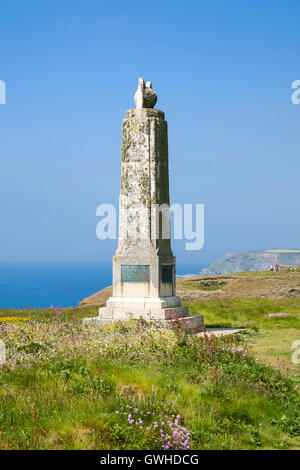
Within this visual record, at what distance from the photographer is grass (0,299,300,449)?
714 cm

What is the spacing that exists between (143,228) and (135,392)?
9782 millimetres

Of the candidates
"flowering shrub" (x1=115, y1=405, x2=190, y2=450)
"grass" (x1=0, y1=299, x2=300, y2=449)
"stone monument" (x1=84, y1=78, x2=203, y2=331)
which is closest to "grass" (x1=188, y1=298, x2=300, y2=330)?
"stone monument" (x1=84, y1=78, x2=203, y2=331)

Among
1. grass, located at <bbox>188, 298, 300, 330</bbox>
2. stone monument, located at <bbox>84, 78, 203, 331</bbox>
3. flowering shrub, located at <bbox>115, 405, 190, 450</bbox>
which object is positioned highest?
stone monument, located at <bbox>84, 78, 203, 331</bbox>

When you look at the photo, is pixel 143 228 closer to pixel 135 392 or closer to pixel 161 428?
pixel 135 392

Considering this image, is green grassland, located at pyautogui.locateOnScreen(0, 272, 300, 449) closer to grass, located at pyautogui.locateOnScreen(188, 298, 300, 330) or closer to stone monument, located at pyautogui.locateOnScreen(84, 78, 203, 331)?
stone monument, located at pyautogui.locateOnScreen(84, 78, 203, 331)

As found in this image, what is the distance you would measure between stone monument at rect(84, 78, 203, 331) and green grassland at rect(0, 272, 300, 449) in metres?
4.23

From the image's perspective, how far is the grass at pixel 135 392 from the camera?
7145mm

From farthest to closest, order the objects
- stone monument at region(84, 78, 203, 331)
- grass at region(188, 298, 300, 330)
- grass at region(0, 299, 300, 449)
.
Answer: grass at region(188, 298, 300, 330) < stone monument at region(84, 78, 203, 331) < grass at region(0, 299, 300, 449)

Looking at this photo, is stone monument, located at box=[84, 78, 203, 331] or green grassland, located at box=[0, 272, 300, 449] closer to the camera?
green grassland, located at box=[0, 272, 300, 449]

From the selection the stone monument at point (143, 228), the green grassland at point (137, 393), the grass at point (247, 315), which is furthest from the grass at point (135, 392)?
the grass at point (247, 315)

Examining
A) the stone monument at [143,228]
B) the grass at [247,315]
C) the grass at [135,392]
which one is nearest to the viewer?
the grass at [135,392]

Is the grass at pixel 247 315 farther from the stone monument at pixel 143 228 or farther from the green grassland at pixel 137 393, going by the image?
the green grassland at pixel 137 393

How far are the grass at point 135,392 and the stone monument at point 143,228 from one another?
4263mm
